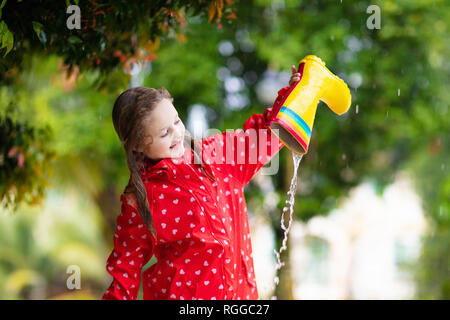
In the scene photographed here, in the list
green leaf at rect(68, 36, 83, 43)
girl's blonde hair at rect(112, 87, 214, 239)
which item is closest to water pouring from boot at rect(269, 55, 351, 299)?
girl's blonde hair at rect(112, 87, 214, 239)

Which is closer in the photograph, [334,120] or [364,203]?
[334,120]

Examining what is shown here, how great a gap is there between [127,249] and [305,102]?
2.66 feet

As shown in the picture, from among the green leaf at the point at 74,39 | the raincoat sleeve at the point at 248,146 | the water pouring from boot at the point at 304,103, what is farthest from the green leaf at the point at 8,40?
the water pouring from boot at the point at 304,103

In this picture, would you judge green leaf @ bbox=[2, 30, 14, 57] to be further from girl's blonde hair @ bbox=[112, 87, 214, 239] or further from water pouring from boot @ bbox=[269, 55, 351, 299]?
water pouring from boot @ bbox=[269, 55, 351, 299]

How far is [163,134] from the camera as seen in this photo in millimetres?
1813

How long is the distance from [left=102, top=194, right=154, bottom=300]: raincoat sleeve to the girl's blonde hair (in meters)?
0.05

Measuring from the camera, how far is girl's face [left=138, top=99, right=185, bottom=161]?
5.90ft

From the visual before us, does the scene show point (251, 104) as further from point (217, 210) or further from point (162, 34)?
point (217, 210)

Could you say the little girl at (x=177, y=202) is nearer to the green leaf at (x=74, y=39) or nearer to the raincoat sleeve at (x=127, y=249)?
the raincoat sleeve at (x=127, y=249)

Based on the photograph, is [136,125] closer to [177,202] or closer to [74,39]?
[177,202]

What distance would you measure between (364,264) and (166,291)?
10065 millimetres

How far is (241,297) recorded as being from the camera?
194 cm
